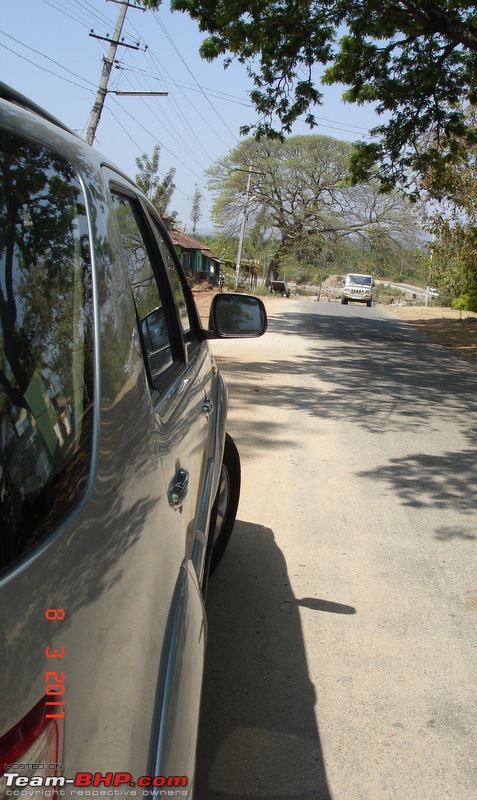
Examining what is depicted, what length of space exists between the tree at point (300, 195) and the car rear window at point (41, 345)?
5001 centimetres

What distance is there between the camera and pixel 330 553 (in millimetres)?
4375

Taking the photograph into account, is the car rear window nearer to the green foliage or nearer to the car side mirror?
the car side mirror

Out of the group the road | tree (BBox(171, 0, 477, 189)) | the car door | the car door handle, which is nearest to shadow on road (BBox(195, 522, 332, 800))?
the road

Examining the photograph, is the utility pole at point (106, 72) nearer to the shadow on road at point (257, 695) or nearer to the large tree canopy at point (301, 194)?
the shadow on road at point (257, 695)

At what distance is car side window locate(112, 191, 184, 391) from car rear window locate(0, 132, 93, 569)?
1.33ft

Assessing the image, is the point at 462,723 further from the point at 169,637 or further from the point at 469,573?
the point at 169,637

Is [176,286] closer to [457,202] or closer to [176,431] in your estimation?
[176,431]

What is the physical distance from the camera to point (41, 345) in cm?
133

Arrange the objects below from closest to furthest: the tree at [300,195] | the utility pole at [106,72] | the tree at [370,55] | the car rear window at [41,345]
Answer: the car rear window at [41,345] → the tree at [370,55] → the utility pole at [106,72] → the tree at [300,195]

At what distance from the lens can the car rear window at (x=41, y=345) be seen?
114cm

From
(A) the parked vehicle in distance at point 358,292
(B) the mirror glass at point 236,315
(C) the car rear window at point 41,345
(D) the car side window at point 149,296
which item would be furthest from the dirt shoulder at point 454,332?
(C) the car rear window at point 41,345

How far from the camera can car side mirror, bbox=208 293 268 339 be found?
3.71 meters

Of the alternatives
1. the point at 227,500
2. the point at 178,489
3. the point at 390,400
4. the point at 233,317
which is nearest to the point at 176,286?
the point at 233,317

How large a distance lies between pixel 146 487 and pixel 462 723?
1971 millimetres
